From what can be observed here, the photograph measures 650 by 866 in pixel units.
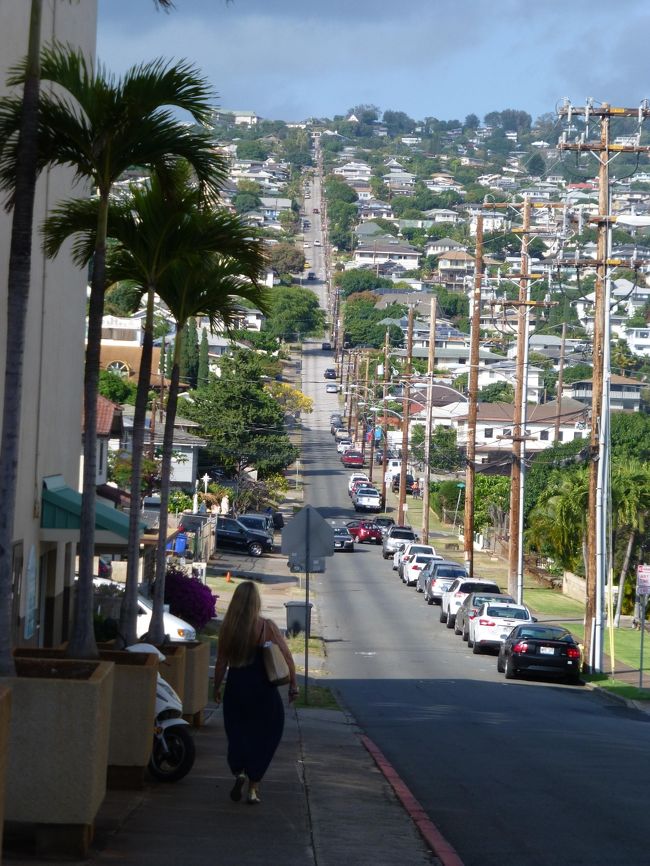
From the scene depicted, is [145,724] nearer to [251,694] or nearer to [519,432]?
[251,694]

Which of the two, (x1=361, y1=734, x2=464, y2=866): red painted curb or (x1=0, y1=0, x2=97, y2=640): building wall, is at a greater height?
(x1=0, y1=0, x2=97, y2=640): building wall

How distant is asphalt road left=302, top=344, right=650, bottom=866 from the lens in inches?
394

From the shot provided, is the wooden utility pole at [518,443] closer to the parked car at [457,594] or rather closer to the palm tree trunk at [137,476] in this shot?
the parked car at [457,594]

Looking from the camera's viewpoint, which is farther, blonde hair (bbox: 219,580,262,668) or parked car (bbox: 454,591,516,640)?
parked car (bbox: 454,591,516,640)

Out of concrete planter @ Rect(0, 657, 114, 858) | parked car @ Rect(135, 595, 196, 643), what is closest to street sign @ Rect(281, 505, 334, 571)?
parked car @ Rect(135, 595, 196, 643)

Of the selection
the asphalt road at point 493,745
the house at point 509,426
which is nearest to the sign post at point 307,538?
the asphalt road at point 493,745

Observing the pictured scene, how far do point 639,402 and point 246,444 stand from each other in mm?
71159

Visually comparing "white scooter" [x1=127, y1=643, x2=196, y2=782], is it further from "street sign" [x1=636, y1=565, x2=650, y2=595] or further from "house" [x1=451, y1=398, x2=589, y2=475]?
"house" [x1=451, y1=398, x2=589, y2=475]

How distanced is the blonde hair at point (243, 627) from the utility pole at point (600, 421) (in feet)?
69.7

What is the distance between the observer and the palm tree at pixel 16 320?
8352 millimetres

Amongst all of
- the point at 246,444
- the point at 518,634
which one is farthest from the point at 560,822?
the point at 246,444

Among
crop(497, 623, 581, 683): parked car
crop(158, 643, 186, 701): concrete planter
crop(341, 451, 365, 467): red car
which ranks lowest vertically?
crop(497, 623, 581, 683): parked car

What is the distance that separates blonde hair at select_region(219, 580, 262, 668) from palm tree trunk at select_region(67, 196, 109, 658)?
1.51m

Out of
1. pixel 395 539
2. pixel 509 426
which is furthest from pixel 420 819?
pixel 509 426
